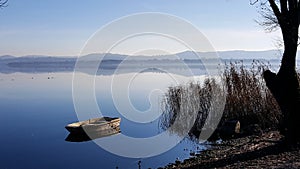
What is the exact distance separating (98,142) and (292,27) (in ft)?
35.5

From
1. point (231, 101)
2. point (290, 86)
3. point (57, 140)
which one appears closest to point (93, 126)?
point (57, 140)

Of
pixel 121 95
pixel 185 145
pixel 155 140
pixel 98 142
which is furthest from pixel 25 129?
pixel 121 95

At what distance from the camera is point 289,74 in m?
8.46

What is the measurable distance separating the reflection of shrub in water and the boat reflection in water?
2.39 m

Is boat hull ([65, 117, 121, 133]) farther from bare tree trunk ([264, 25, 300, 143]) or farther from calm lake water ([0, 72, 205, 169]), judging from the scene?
bare tree trunk ([264, 25, 300, 143])

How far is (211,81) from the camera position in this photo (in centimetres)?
1702

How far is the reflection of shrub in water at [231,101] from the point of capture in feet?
48.6

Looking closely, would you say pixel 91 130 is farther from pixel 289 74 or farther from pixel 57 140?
pixel 289 74

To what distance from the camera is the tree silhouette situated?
8328mm

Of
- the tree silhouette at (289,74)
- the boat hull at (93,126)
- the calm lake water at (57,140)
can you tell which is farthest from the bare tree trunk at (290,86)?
the boat hull at (93,126)

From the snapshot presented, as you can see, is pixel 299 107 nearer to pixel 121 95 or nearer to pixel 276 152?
pixel 276 152

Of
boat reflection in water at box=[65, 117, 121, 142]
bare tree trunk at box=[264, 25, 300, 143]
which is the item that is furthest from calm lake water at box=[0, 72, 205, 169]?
bare tree trunk at box=[264, 25, 300, 143]

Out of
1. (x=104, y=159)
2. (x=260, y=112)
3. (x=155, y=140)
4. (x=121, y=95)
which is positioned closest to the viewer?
(x=104, y=159)

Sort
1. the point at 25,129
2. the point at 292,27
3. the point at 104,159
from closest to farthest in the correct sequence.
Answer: the point at 292,27
the point at 104,159
the point at 25,129
